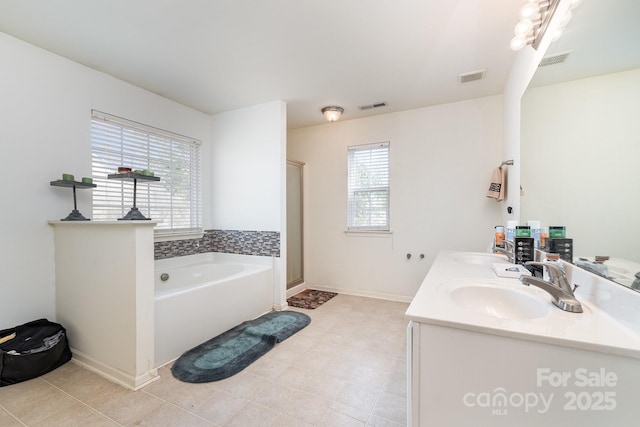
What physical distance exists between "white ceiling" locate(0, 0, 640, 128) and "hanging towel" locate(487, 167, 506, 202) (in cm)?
95

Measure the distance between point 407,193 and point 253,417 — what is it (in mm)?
2950

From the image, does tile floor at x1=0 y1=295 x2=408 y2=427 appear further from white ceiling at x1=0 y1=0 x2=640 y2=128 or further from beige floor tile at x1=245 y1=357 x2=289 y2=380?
white ceiling at x1=0 y1=0 x2=640 y2=128

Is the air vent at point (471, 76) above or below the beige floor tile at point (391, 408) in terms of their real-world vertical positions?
above

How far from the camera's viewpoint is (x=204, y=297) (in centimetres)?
242

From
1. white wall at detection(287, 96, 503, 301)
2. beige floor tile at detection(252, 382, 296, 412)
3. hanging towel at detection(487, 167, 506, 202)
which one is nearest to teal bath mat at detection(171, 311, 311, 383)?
beige floor tile at detection(252, 382, 296, 412)

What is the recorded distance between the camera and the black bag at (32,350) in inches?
71.7

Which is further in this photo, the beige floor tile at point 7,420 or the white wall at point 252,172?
the white wall at point 252,172

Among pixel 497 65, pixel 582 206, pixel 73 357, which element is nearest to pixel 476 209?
pixel 497 65

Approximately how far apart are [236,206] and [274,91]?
1.52m

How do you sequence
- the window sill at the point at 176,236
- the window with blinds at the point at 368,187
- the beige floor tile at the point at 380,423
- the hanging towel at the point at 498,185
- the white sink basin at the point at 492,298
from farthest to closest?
the window with blinds at the point at 368,187
the window sill at the point at 176,236
the hanging towel at the point at 498,185
the beige floor tile at the point at 380,423
the white sink basin at the point at 492,298

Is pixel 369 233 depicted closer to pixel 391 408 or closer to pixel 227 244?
pixel 227 244

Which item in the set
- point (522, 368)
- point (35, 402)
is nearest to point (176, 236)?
point (35, 402)

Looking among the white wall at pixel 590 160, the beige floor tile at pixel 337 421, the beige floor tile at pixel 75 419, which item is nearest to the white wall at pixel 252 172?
the beige floor tile at pixel 337 421

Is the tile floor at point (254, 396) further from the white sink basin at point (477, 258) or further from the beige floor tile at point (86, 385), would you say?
the white sink basin at point (477, 258)
